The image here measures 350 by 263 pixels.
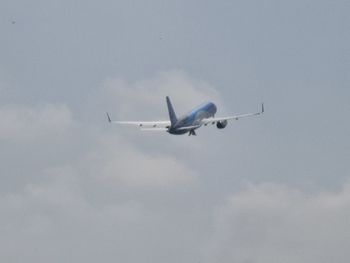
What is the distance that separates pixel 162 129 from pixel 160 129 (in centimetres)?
125

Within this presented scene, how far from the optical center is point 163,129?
647ft

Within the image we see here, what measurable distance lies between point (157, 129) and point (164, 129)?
175 inches

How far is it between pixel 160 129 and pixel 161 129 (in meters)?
0.68

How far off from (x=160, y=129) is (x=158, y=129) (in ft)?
2.22

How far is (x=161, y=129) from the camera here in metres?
196

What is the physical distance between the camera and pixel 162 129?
196m

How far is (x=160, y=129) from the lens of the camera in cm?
19488

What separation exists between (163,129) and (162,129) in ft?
3.80

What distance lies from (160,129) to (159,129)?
18.4 inches

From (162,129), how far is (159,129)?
5.63 feet

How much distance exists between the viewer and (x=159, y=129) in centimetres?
19450

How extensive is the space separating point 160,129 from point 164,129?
3.79 m

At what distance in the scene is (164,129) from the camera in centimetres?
19850

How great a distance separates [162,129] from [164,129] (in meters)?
2.56
